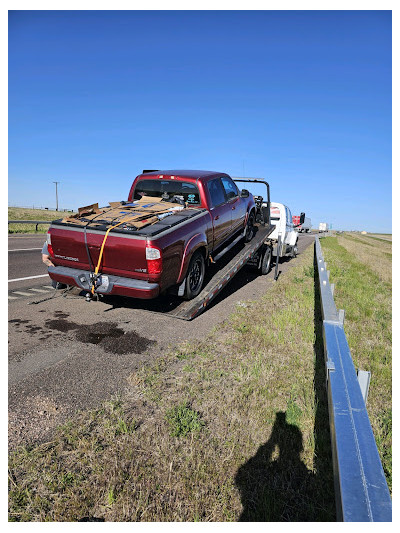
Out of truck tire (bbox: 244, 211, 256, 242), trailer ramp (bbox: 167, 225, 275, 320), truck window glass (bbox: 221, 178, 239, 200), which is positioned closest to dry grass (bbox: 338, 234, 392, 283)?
truck tire (bbox: 244, 211, 256, 242)

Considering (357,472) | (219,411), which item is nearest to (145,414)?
(219,411)

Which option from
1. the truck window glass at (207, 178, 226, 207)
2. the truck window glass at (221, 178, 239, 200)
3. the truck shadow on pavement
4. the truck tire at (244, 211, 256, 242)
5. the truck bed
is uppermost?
the truck window glass at (221, 178, 239, 200)

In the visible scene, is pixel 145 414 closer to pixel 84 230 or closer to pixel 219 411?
pixel 219 411

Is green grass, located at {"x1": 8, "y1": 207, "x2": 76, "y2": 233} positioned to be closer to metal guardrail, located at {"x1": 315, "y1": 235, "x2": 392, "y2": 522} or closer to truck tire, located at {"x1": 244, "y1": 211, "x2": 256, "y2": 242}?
truck tire, located at {"x1": 244, "y1": 211, "x2": 256, "y2": 242}

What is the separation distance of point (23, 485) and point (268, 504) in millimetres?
1662

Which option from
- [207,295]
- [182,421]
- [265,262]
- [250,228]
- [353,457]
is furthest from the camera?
[265,262]

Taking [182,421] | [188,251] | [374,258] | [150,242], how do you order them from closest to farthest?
[182,421] → [150,242] → [188,251] → [374,258]

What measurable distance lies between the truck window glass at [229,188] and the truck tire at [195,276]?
2.09m

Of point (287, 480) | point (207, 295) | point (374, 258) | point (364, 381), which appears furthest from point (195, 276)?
point (374, 258)

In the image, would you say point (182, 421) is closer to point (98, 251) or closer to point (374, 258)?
point (98, 251)

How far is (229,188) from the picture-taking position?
26.0ft

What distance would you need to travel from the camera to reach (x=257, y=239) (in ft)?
28.9

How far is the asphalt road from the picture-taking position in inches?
133

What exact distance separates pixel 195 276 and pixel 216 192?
1.99 meters
